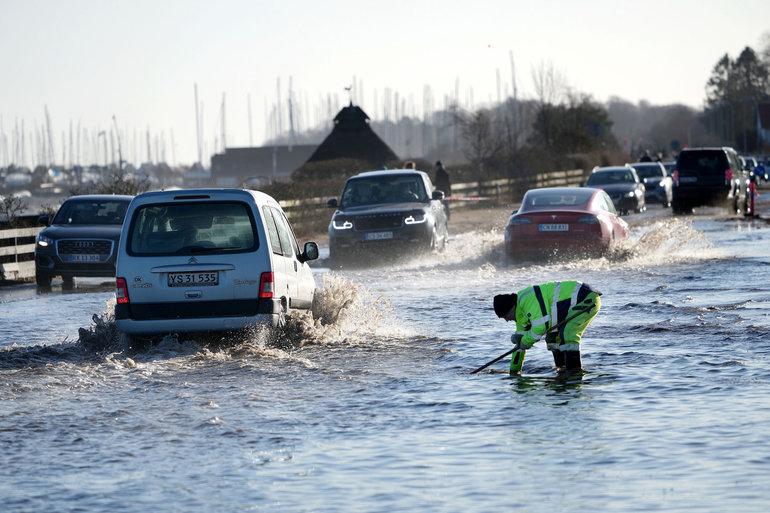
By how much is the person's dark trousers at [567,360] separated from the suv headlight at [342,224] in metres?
14.2

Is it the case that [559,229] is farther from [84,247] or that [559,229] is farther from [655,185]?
[655,185]

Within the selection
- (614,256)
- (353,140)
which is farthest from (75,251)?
(353,140)

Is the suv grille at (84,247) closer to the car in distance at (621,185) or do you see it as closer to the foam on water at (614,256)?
the foam on water at (614,256)

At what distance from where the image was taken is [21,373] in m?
12.4

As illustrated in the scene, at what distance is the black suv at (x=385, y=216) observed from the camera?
25.8m

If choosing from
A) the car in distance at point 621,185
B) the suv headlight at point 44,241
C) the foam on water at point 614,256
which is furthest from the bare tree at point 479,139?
the suv headlight at point 44,241

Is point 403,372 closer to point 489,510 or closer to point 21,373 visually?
point 21,373

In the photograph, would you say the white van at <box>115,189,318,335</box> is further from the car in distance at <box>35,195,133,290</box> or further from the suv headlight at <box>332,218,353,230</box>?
the suv headlight at <box>332,218,353,230</box>

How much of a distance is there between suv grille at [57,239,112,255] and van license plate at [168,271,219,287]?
35.6 ft

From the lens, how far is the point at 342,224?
85.2 feet

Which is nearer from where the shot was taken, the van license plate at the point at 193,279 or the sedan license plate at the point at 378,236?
the van license plate at the point at 193,279

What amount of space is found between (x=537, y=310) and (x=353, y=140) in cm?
7089

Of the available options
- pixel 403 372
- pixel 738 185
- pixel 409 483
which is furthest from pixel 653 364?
pixel 738 185

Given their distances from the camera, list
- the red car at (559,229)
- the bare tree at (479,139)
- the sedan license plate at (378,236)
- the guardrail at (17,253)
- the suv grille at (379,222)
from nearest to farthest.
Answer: the red car at (559,229) < the sedan license plate at (378,236) < the suv grille at (379,222) < the guardrail at (17,253) < the bare tree at (479,139)
